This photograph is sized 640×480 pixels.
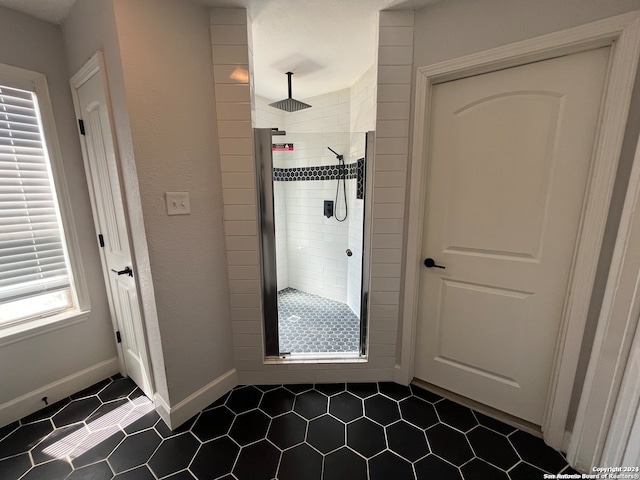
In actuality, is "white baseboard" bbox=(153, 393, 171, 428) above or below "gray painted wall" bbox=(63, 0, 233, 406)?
below

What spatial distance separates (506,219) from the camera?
133cm

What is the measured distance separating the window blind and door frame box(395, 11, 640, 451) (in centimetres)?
221

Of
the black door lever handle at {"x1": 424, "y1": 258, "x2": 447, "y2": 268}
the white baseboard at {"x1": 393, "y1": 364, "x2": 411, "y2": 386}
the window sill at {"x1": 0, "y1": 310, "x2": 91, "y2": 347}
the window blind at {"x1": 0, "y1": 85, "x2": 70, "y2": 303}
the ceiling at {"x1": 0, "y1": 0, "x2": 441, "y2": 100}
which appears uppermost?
the ceiling at {"x1": 0, "y1": 0, "x2": 441, "y2": 100}

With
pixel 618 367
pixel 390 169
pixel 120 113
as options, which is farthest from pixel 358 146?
pixel 618 367

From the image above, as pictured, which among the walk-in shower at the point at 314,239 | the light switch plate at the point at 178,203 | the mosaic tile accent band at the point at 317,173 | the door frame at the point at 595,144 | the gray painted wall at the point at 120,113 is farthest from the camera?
the mosaic tile accent band at the point at 317,173

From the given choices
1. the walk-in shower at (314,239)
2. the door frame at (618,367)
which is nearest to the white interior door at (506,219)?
the door frame at (618,367)

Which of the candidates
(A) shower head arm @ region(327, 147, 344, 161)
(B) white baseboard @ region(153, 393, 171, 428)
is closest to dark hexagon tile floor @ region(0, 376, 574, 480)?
(B) white baseboard @ region(153, 393, 171, 428)

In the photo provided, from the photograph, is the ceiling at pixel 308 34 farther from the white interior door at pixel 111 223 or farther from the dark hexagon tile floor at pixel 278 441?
the dark hexagon tile floor at pixel 278 441

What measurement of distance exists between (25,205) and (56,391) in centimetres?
119

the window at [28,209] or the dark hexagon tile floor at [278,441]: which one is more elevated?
the window at [28,209]

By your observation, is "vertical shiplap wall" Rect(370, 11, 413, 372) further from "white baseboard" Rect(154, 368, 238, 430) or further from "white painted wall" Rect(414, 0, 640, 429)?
"white baseboard" Rect(154, 368, 238, 430)

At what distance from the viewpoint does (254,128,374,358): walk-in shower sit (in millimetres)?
1669

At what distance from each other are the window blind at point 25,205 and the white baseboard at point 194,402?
1047mm

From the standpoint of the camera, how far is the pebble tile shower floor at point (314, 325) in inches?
81.4
